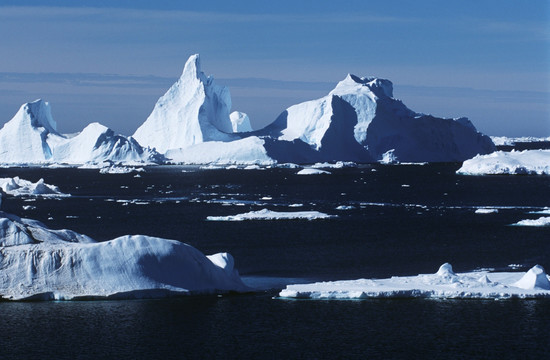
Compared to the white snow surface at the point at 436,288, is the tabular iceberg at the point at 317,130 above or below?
above

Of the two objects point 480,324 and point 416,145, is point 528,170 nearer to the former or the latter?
point 416,145

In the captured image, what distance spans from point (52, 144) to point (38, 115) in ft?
12.3

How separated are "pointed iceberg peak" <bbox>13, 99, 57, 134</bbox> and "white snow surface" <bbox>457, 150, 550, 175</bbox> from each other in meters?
50.6

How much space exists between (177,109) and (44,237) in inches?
3062

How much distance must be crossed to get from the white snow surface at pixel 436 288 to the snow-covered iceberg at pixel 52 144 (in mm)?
76623

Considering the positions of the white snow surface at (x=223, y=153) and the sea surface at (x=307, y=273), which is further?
the white snow surface at (x=223, y=153)

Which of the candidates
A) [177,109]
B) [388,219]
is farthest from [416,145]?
[388,219]

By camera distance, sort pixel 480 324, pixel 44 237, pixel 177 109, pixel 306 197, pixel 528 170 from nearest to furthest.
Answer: pixel 480 324 < pixel 44 237 < pixel 306 197 < pixel 528 170 < pixel 177 109

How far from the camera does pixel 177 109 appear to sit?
99562mm

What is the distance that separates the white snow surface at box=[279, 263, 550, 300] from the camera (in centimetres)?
2077

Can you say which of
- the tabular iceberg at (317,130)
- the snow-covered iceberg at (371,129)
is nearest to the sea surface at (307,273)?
the snow-covered iceberg at (371,129)

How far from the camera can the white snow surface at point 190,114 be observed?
9700cm

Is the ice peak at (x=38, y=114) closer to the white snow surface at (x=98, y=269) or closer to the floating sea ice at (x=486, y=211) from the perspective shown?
the floating sea ice at (x=486, y=211)

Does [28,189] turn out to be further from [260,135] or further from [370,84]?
[370,84]
